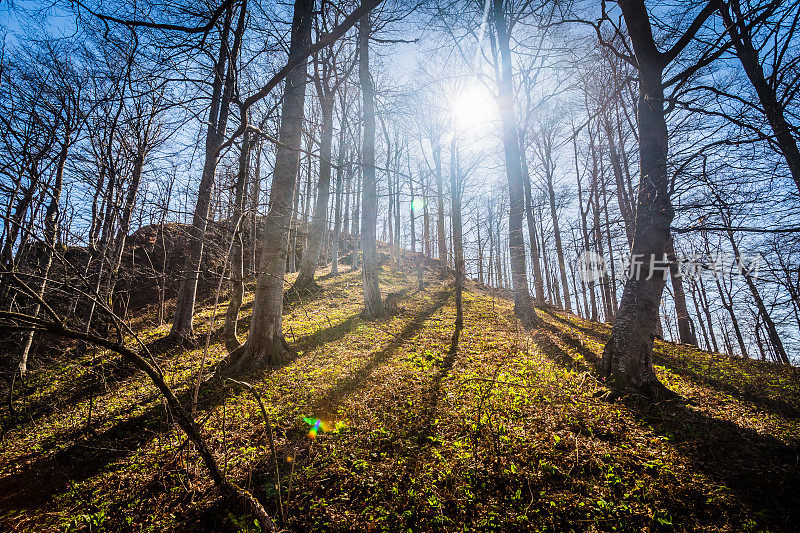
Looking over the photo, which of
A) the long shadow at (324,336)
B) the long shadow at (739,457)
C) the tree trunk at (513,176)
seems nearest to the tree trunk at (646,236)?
the long shadow at (739,457)

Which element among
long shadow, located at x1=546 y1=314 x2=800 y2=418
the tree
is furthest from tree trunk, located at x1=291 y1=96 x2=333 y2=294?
the tree

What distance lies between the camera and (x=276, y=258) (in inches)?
198

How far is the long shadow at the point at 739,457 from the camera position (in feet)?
7.72

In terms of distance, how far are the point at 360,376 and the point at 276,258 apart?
2.60 meters

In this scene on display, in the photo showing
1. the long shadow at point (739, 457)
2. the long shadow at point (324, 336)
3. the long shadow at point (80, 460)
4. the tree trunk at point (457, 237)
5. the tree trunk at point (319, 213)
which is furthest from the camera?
the tree trunk at point (319, 213)

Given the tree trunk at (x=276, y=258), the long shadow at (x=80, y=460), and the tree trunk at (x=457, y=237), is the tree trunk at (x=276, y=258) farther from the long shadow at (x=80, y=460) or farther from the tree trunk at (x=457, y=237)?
the tree trunk at (x=457, y=237)

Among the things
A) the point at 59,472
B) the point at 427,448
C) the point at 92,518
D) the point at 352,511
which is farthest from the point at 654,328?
the point at 59,472

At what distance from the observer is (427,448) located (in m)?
3.17

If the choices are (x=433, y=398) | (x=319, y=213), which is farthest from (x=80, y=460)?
(x=319, y=213)

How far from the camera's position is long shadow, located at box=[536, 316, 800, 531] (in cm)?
235

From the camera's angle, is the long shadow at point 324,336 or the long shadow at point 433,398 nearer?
the long shadow at point 433,398

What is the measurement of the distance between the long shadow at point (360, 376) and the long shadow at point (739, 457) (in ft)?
12.8

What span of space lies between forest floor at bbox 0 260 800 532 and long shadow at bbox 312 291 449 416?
5 cm

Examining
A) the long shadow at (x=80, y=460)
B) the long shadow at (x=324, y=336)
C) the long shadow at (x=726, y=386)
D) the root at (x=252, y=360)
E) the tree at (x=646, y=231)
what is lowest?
the long shadow at (x=80, y=460)
